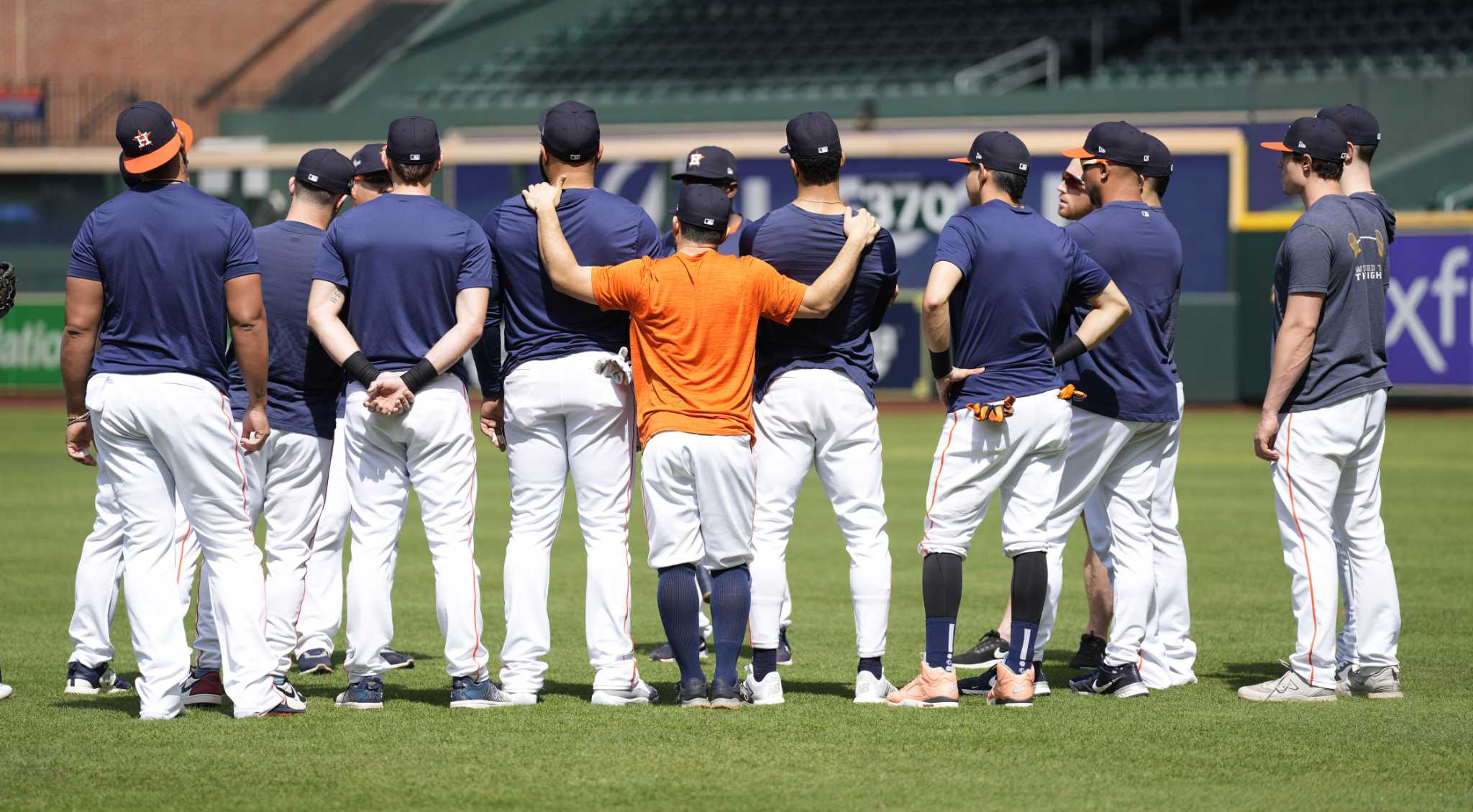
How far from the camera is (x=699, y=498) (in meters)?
6.13

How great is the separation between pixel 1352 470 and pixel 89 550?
501 centimetres

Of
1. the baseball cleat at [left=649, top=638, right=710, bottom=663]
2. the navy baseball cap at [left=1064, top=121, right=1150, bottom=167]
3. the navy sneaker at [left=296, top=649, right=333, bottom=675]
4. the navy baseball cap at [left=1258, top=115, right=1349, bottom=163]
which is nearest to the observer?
the navy baseball cap at [left=1258, top=115, right=1349, bottom=163]

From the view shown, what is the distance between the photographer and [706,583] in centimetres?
808

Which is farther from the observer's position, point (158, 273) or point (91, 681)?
point (91, 681)

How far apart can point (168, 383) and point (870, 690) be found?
2.78 metres

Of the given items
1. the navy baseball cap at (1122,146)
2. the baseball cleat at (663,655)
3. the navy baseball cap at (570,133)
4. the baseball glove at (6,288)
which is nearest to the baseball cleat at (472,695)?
the baseball cleat at (663,655)

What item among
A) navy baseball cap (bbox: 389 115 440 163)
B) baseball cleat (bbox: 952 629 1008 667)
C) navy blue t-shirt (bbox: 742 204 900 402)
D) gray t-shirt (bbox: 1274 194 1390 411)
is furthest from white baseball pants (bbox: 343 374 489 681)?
gray t-shirt (bbox: 1274 194 1390 411)

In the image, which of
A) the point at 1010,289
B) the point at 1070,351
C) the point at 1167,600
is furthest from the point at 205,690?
the point at 1167,600

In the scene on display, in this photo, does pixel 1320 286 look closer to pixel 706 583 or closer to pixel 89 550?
pixel 706 583

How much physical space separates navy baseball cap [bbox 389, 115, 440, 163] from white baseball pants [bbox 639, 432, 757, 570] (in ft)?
4.37

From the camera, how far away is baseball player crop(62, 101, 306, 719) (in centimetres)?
584

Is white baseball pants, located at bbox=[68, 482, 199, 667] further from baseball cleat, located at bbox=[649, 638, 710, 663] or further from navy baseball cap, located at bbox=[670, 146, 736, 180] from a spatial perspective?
navy baseball cap, located at bbox=[670, 146, 736, 180]

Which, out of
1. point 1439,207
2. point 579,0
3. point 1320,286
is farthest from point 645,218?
point 579,0

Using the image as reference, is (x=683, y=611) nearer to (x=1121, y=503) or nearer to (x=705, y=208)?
(x=705, y=208)
